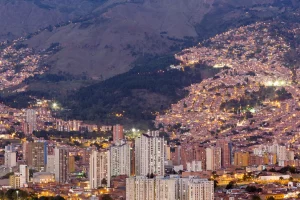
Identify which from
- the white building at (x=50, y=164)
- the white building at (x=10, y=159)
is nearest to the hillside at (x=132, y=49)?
the white building at (x=10, y=159)

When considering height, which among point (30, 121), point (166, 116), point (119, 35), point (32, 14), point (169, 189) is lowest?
point (169, 189)

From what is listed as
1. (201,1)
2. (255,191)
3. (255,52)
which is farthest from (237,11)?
(255,191)

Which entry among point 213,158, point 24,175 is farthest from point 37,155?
point 213,158

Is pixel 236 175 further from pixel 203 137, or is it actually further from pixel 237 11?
pixel 237 11

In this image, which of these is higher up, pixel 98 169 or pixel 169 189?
pixel 98 169

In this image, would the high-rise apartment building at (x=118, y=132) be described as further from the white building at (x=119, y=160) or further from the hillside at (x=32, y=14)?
the hillside at (x=32, y=14)

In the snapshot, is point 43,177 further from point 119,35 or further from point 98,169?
point 119,35

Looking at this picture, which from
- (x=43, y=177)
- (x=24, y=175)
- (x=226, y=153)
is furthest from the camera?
(x=226, y=153)
